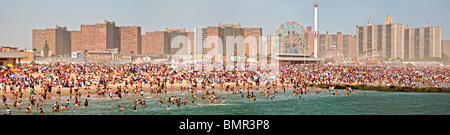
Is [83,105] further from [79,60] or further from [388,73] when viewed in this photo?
[79,60]

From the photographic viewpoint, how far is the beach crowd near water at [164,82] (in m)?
37.7

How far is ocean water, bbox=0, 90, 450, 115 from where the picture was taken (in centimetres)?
3173

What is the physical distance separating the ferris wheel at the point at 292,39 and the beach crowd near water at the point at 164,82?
2449cm

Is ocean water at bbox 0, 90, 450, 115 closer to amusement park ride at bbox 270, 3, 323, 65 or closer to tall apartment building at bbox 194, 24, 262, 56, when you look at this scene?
amusement park ride at bbox 270, 3, 323, 65

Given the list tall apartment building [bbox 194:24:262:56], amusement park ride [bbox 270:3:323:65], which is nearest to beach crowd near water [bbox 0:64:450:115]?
amusement park ride [bbox 270:3:323:65]

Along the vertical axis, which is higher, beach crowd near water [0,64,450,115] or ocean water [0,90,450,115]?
beach crowd near water [0,64,450,115]

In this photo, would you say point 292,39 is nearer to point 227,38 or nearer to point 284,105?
point 284,105

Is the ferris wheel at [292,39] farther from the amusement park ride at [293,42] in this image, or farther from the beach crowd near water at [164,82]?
the beach crowd near water at [164,82]

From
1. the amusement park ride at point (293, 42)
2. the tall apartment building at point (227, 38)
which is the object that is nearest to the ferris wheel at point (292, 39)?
the amusement park ride at point (293, 42)

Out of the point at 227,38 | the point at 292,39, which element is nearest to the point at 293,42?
the point at 292,39

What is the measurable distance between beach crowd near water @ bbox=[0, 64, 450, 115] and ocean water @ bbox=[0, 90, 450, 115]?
713mm

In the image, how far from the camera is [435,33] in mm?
197500
